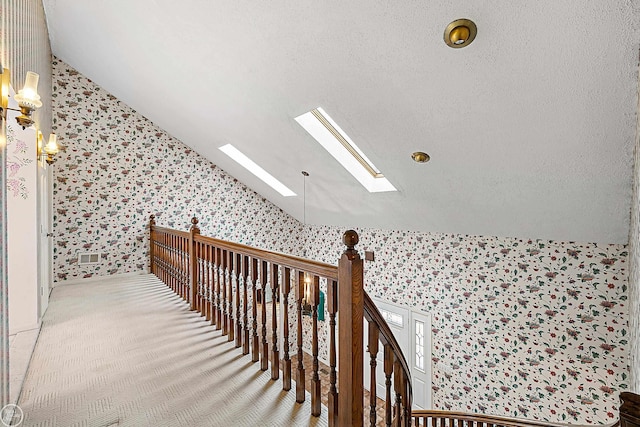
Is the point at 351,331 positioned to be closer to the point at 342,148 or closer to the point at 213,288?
the point at 213,288

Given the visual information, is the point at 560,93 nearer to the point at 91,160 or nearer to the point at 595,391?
the point at 595,391

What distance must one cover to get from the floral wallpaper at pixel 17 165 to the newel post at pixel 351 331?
9.48 feet

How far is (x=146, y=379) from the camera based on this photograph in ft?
5.91

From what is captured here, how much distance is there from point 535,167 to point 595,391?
2.42 metres

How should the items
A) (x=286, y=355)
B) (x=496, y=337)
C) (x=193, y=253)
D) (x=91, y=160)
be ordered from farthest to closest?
1. (x=91, y=160)
2. (x=496, y=337)
3. (x=193, y=253)
4. (x=286, y=355)

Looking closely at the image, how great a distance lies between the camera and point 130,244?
4758 millimetres

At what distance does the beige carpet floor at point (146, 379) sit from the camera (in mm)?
1496

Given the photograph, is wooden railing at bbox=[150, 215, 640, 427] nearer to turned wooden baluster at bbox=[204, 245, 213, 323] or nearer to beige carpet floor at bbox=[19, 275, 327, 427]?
turned wooden baluster at bbox=[204, 245, 213, 323]

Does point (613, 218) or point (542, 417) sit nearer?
point (613, 218)

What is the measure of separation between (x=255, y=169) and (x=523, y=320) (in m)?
4.49

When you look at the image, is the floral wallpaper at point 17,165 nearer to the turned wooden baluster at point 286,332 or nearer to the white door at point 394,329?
the turned wooden baluster at point 286,332

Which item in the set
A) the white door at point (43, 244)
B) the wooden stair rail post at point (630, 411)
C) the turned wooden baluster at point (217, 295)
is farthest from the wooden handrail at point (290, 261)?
the white door at point (43, 244)

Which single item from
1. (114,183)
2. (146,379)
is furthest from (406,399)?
(114,183)

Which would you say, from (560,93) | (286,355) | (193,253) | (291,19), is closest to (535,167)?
(560,93)
